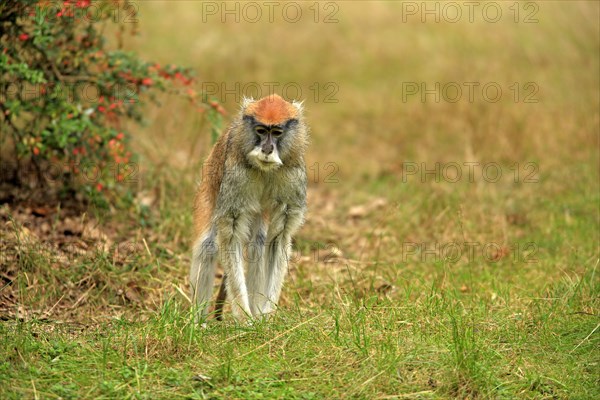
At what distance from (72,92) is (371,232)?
243 cm

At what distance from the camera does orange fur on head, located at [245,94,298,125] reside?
436cm

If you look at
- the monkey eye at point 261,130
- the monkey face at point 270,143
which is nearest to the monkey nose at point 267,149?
the monkey face at point 270,143

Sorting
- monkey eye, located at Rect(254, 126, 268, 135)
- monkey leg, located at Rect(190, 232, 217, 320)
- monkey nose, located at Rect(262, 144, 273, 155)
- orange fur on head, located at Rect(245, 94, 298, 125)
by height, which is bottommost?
monkey leg, located at Rect(190, 232, 217, 320)

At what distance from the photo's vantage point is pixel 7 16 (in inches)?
224

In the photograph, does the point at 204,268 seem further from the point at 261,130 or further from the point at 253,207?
the point at 261,130

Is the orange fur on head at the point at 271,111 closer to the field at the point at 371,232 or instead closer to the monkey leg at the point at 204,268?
the monkey leg at the point at 204,268

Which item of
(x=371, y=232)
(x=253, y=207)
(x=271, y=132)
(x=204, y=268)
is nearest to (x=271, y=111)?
(x=271, y=132)

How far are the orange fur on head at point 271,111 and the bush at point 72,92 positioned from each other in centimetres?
160

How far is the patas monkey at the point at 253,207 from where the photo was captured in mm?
4418

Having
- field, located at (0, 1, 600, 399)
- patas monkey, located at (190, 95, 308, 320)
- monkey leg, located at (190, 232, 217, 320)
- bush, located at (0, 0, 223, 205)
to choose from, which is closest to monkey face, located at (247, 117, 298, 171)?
patas monkey, located at (190, 95, 308, 320)

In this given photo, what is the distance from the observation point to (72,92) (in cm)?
596

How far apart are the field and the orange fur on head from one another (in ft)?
3.37

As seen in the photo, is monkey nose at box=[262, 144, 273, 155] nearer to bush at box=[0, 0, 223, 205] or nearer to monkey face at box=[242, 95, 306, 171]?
monkey face at box=[242, 95, 306, 171]

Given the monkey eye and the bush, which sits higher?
the bush
